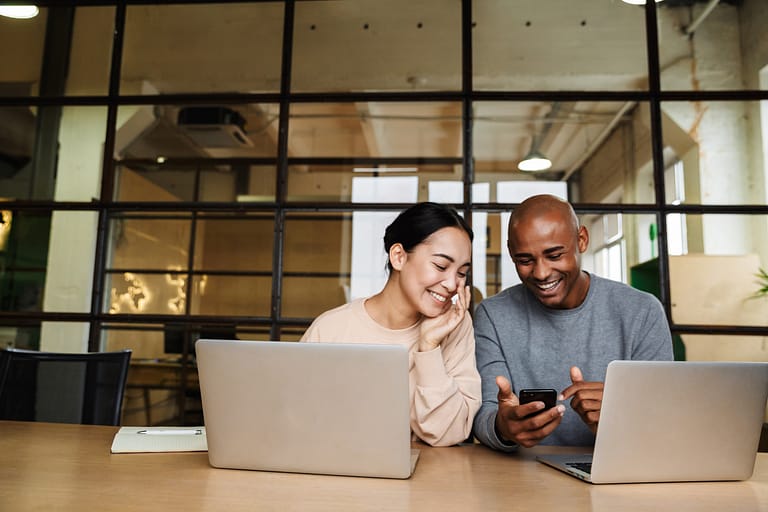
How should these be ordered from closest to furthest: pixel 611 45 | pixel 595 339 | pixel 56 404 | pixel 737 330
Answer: pixel 595 339
pixel 56 404
pixel 737 330
pixel 611 45

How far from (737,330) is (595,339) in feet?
3.68

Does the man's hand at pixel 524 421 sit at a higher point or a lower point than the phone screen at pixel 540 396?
lower

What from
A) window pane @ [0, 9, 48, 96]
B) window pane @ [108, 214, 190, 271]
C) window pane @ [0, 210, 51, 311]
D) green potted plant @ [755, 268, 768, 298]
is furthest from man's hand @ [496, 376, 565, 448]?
window pane @ [0, 9, 48, 96]

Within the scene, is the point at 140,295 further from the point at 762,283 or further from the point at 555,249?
the point at 762,283

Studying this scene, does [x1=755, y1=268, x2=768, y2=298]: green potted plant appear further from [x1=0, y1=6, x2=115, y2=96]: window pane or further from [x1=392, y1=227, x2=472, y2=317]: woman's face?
[x1=0, y1=6, x2=115, y2=96]: window pane

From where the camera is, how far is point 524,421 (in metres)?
1.19

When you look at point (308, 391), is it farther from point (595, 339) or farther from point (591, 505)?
point (595, 339)

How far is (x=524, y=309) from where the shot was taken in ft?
5.84

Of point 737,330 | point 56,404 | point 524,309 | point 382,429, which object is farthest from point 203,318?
point 737,330

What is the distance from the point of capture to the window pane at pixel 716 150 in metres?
2.48

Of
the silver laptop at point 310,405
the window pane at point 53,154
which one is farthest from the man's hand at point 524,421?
the window pane at point 53,154

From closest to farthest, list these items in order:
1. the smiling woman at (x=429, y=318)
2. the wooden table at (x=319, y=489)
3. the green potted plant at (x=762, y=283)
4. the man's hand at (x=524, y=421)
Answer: the wooden table at (x=319, y=489)
the man's hand at (x=524, y=421)
the smiling woman at (x=429, y=318)
the green potted plant at (x=762, y=283)

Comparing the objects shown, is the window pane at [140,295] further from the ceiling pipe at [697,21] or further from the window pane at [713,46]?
the ceiling pipe at [697,21]

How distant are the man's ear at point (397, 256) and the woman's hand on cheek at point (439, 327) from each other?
0.75 feet
